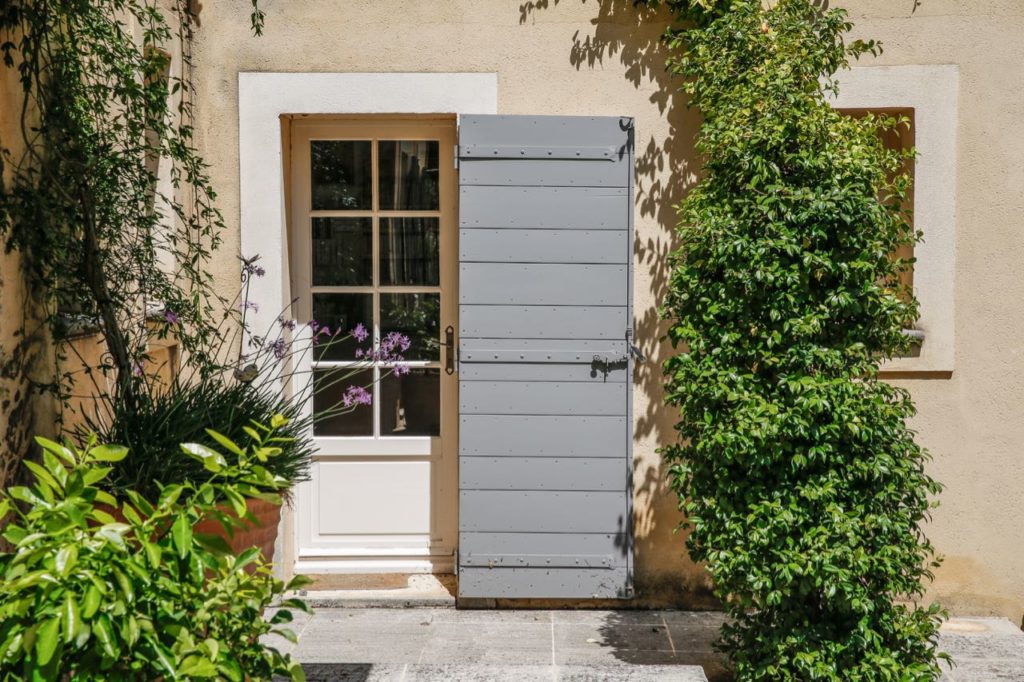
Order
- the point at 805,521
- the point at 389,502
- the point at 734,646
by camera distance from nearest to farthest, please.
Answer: the point at 805,521
the point at 734,646
the point at 389,502

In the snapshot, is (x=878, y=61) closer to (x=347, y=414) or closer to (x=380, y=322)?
(x=380, y=322)

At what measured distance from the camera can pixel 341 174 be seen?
556 cm

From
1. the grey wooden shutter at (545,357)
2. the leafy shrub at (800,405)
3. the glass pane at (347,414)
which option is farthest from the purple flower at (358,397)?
the leafy shrub at (800,405)

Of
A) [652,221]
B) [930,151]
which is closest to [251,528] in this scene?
[652,221]

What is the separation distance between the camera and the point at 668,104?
5324mm

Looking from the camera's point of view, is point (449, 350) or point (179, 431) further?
point (449, 350)

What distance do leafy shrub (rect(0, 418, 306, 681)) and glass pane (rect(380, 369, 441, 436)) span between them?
127 inches

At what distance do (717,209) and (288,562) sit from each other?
282 centimetres

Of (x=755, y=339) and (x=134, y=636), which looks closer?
(x=134, y=636)

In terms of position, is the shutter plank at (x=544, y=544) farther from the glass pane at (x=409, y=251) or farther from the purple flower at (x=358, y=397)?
the glass pane at (x=409, y=251)

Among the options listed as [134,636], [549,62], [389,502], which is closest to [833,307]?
[549,62]

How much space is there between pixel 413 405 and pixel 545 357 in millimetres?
842

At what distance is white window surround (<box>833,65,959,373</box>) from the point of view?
5223 mm

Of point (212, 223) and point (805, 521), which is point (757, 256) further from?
point (212, 223)
